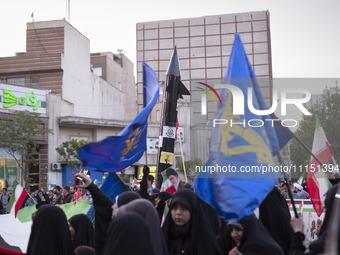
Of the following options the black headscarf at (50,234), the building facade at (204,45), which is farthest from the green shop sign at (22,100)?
the black headscarf at (50,234)

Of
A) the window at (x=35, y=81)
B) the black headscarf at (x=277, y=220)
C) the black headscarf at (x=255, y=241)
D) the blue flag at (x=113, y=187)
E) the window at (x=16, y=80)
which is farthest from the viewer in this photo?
the window at (x=16, y=80)

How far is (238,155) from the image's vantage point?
4066mm

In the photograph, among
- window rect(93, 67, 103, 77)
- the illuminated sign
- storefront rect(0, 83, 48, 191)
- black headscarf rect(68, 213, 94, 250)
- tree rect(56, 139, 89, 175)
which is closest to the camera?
black headscarf rect(68, 213, 94, 250)

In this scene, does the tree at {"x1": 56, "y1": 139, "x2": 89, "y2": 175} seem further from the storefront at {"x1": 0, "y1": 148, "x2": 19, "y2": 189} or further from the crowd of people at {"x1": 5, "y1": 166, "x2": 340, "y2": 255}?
the crowd of people at {"x1": 5, "y1": 166, "x2": 340, "y2": 255}

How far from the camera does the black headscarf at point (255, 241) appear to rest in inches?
148

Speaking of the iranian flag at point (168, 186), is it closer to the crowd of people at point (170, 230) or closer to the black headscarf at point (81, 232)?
the crowd of people at point (170, 230)

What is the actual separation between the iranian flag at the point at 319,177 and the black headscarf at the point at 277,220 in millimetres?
1484

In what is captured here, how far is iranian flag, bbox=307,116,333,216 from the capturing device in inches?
257

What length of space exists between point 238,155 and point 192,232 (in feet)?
2.51

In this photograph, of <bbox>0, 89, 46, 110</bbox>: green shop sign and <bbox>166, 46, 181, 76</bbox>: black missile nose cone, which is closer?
<bbox>166, 46, 181, 76</bbox>: black missile nose cone

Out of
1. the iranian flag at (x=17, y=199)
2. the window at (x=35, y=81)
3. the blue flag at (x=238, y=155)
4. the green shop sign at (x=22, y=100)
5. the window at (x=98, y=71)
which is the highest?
the window at (x=98, y=71)

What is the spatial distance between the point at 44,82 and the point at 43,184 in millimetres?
7600

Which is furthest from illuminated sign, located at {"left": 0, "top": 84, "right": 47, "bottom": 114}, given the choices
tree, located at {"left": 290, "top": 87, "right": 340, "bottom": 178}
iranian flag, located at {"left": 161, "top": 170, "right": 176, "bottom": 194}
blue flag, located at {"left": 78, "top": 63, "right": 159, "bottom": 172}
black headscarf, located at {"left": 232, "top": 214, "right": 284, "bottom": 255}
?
black headscarf, located at {"left": 232, "top": 214, "right": 284, "bottom": 255}

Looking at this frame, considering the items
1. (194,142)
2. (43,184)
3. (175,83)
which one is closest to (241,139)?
(175,83)
